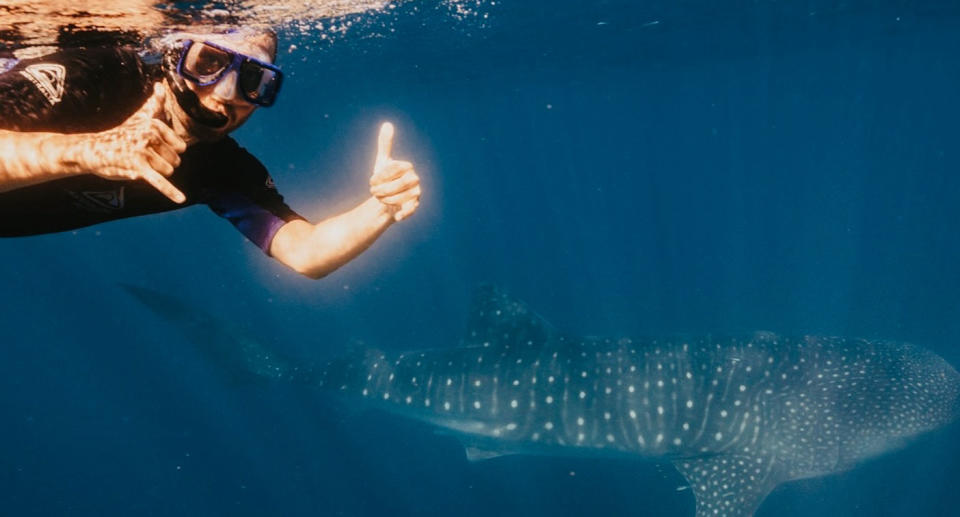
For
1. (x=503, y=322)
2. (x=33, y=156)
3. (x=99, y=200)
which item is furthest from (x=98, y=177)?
(x=503, y=322)

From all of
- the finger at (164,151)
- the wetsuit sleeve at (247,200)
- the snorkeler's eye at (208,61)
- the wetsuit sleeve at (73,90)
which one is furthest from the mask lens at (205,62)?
the finger at (164,151)

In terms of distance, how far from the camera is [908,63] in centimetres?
3011

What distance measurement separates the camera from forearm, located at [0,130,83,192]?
5.39 feet

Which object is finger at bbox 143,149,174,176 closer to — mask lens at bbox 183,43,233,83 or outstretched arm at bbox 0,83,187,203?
outstretched arm at bbox 0,83,187,203

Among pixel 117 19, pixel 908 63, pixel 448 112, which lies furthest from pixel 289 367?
pixel 908 63

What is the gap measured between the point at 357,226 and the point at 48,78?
4.48ft

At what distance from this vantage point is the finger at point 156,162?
1.67 metres

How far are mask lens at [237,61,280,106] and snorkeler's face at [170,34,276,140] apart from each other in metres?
0.03

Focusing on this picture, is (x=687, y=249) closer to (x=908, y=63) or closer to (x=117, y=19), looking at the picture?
(x=908, y=63)

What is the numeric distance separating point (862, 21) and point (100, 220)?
21.6 meters

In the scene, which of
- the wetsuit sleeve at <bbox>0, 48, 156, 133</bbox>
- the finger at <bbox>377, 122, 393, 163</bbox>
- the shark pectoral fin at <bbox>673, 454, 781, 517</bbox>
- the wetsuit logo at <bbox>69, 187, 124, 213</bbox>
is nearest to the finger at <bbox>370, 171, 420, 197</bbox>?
the finger at <bbox>377, 122, 393, 163</bbox>

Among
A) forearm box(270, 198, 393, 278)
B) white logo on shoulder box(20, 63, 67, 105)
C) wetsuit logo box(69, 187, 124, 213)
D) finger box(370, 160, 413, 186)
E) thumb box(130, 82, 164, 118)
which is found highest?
white logo on shoulder box(20, 63, 67, 105)

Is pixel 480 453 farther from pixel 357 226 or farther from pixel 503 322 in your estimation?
pixel 357 226

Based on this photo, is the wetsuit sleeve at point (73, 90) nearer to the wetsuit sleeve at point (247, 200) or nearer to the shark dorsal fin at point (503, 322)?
the wetsuit sleeve at point (247, 200)
